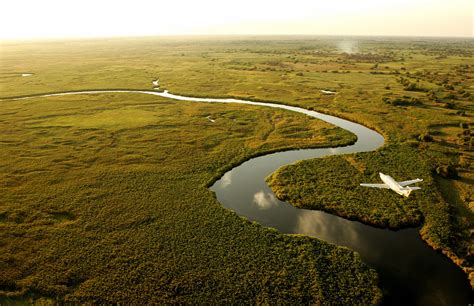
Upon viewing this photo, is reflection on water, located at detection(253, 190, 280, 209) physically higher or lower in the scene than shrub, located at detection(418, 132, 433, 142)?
lower

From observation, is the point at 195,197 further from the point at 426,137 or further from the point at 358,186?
the point at 426,137

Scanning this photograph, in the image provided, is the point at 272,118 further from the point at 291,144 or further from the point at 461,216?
the point at 461,216

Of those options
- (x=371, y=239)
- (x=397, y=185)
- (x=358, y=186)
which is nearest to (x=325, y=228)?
(x=371, y=239)

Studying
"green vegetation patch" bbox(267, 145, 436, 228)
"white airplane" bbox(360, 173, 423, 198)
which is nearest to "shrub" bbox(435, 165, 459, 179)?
"green vegetation patch" bbox(267, 145, 436, 228)

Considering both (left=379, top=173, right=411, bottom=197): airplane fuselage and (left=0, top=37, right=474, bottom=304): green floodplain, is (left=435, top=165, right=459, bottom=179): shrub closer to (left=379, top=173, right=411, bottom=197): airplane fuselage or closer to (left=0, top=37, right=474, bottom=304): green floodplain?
(left=0, top=37, right=474, bottom=304): green floodplain

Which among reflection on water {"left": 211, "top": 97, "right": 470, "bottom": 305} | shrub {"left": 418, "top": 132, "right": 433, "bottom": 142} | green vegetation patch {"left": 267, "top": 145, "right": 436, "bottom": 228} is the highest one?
shrub {"left": 418, "top": 132, "right": 433, "bottom": 142}

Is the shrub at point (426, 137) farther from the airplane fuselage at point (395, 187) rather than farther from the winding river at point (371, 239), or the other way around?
the winding river at point (371, 239)
